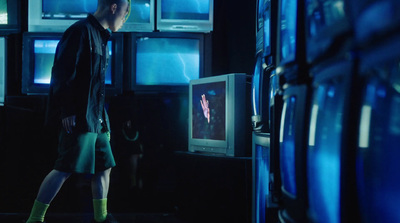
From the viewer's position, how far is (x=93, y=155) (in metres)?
2.64

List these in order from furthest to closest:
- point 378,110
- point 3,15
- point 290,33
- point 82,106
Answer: point 3,15 → point 82,106 → point 290,33 → point 378,110

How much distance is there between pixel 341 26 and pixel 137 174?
269 cm

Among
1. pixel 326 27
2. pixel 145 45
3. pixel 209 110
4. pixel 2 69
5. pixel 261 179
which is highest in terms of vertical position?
pixel 145 45

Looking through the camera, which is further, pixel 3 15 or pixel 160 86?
pixel 3 15

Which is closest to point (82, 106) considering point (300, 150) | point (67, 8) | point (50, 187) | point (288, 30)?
point (50, 187)

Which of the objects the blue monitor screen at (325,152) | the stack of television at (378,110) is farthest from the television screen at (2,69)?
the stack of television at (378,110)

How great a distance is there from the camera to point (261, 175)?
2.04 m

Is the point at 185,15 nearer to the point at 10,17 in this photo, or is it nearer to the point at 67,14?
the point at 67,14

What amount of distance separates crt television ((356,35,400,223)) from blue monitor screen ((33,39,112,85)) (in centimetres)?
280

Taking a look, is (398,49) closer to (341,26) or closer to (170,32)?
(341,26)

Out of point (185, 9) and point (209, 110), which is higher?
point (185, 9)

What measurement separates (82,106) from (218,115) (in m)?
0.82

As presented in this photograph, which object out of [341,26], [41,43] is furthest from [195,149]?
[341,26]

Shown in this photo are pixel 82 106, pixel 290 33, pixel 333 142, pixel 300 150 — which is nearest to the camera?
pixel 333 142
